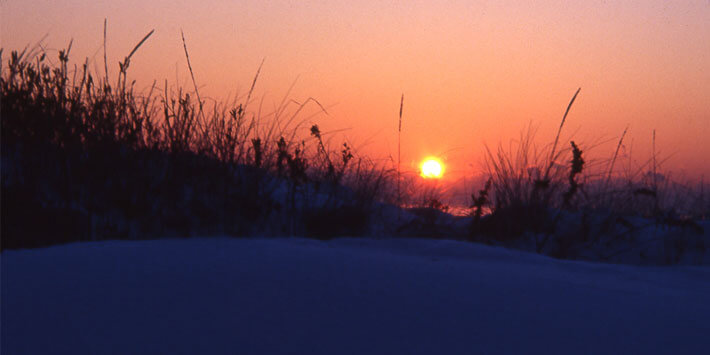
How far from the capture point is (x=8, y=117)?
2.62 m

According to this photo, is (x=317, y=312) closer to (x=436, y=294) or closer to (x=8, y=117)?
(x=436, y=294)

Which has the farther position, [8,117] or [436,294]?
[8,117]

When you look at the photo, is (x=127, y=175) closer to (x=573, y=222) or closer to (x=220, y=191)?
(x=220, y=191)

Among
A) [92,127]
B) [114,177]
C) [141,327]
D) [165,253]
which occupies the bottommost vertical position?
[141,327]

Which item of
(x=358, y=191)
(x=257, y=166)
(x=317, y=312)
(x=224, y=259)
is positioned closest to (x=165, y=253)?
(x=224, y=259)

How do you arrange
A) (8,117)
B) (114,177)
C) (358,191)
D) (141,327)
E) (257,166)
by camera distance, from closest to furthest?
(141,327) < (114,177) < (8,117) < (257,166) < (358,191)

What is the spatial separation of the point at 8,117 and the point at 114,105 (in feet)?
Answer: 1.57

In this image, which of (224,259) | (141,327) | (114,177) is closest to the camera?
(141,327)

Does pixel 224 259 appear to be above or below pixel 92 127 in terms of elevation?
below

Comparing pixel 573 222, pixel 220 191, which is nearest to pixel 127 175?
pixel 220 191

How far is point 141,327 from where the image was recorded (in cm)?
100

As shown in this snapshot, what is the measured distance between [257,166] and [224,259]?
55.2 inches

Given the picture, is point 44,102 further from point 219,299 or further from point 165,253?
point 219,299

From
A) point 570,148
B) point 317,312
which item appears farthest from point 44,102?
point 570,148
